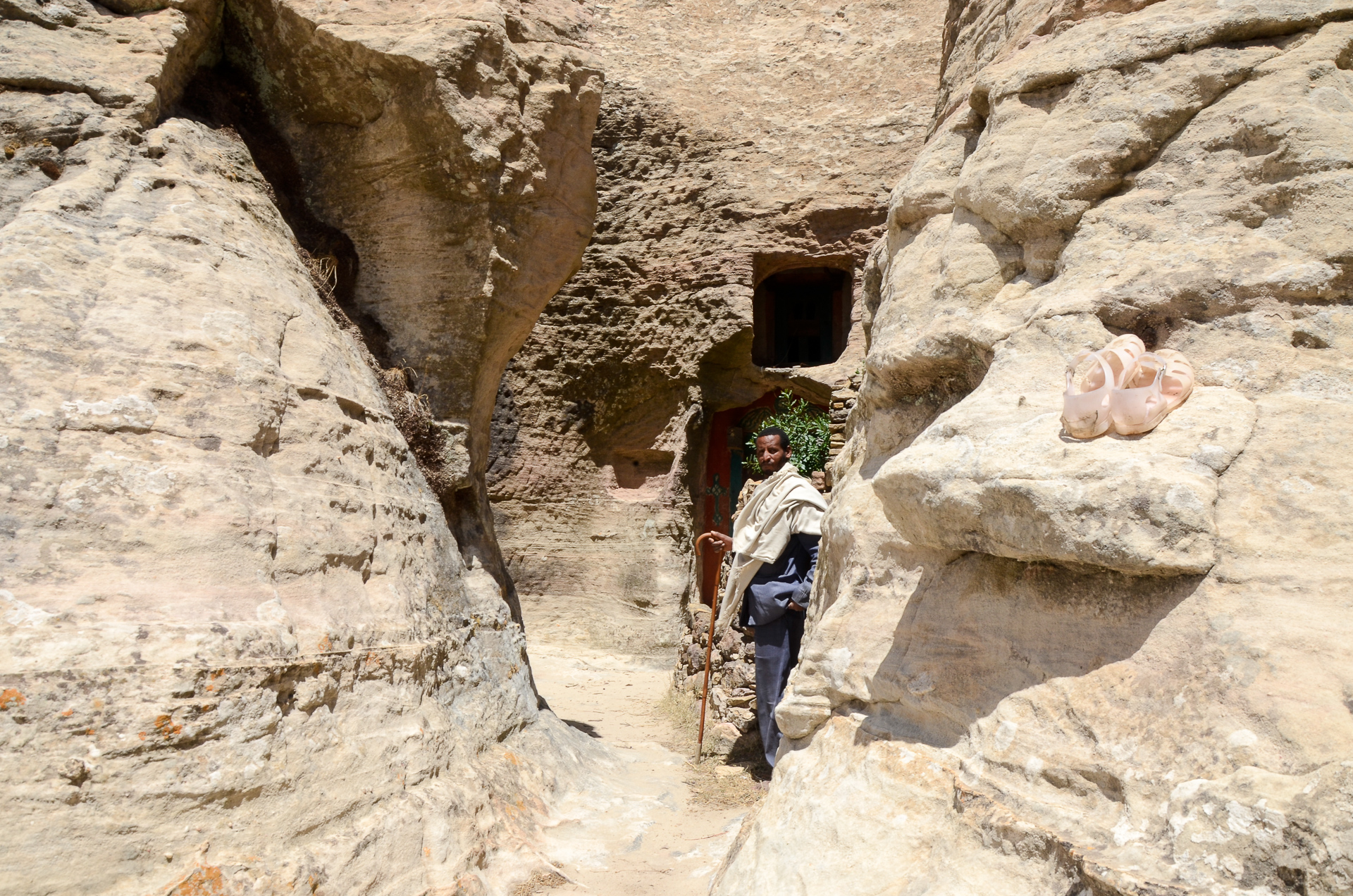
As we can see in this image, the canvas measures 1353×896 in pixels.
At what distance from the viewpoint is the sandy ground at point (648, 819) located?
3.19 m

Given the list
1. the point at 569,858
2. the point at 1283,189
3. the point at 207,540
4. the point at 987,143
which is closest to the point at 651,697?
the point at 569,858

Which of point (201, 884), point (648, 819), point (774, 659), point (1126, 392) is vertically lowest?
point (648, 819)

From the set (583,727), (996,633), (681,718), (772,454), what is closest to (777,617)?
(772,454)

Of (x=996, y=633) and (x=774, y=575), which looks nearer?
(x=996, y=633)

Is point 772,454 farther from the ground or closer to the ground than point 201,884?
farther from the ground

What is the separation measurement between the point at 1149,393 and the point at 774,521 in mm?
2385

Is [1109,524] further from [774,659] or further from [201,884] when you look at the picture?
[774,659]

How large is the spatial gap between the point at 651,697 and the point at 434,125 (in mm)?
4788

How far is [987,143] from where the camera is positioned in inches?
103

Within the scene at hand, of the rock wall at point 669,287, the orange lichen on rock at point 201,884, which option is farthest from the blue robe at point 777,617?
the rock wall at point 669,287

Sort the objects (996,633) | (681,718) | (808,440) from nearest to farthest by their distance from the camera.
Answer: (996,633) → (681,718) → (808,440)

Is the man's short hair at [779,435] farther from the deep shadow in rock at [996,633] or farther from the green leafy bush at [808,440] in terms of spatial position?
the deep shadow in rock at [996,633]

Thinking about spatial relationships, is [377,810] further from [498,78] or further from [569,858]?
[498,78]

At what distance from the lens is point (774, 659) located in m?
4.16
